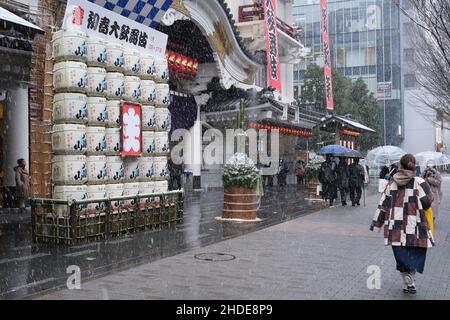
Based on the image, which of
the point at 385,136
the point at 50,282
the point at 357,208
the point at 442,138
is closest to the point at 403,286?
the point at 50,282

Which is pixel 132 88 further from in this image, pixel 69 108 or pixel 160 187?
pixel 160 187

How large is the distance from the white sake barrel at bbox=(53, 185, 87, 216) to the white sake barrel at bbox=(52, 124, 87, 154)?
67 cm

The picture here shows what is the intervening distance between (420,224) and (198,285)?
2877 millimetres

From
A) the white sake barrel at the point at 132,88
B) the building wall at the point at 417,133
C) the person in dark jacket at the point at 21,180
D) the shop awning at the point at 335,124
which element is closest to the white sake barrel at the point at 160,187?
the white sake barrel at the point at 132,88

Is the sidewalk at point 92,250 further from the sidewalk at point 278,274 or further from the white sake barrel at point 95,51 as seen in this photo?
the white sake barrel at point 95,51

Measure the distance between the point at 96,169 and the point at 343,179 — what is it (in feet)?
33.6

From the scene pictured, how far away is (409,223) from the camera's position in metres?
6.27

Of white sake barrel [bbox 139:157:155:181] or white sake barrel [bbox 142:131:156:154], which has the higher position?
white sake barrel [bbox 142:131:156:154]

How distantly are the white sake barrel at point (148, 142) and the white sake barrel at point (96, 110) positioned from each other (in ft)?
4.57

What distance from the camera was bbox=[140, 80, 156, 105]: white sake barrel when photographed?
433 inches

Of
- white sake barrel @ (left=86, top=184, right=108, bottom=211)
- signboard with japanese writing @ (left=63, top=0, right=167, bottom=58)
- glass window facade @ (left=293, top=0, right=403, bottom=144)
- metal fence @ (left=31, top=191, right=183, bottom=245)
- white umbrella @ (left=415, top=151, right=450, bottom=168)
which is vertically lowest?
metal fence @ (left=31, top=191, right=183, bottom=245)

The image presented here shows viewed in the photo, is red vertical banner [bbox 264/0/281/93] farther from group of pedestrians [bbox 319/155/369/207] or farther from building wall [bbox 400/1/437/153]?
building wall [bbox 400/1/437/153]

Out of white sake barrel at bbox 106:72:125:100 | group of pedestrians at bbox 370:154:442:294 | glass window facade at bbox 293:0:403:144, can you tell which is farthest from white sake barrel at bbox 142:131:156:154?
glass window facade at bbox 293:0:403:144

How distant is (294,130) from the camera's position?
29.7m
